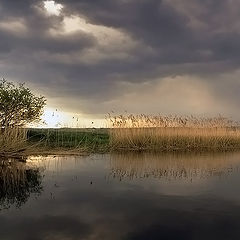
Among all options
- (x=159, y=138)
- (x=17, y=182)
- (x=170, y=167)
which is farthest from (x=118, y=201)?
(x=159, y=138)

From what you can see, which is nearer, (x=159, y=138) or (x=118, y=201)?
(x=118, y=201)

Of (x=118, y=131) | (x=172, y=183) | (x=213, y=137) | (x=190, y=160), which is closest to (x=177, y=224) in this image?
(x=172, y=183)

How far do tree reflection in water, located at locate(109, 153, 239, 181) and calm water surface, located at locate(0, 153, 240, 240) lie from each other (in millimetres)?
42

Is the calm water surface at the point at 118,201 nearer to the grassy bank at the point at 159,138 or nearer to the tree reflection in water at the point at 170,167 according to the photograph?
the tree reflection in water at the point at 170,167

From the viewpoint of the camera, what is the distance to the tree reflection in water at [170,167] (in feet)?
53.8

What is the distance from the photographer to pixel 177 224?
350 inches

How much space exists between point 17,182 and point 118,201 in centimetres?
450

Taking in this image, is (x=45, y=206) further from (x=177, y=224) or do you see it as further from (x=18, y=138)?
(x=18, y=138)

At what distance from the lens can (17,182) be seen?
14016 mm

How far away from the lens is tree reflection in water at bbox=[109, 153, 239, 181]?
645 inches

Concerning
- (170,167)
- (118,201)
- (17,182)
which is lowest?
(118,201)

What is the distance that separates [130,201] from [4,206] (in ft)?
11.2

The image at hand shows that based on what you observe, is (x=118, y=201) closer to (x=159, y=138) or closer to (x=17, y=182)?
(x=17, y=182)

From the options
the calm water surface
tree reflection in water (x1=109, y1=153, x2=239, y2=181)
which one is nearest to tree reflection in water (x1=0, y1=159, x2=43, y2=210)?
the calm water surface
